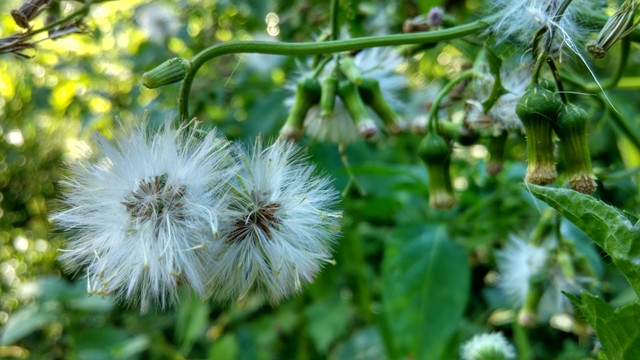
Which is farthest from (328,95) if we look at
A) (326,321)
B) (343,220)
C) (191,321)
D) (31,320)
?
(31,320)

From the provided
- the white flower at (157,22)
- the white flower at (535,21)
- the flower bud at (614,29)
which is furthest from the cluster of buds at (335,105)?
the white flower at (157,22)

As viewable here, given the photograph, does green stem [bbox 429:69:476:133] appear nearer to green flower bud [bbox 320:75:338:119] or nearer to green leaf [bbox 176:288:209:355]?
green flower bud [bbox 320:75:338:119]

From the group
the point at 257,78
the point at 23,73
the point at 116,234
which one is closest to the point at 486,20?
the point at 116,234

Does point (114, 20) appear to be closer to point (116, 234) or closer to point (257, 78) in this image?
point (257, 78)

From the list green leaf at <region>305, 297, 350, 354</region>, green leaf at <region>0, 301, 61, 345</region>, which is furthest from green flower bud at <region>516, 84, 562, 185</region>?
green leaf at <region>0, 301, 61, 345</region>

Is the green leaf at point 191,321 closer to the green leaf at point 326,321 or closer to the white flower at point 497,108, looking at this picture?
the green leaf at point 326,321

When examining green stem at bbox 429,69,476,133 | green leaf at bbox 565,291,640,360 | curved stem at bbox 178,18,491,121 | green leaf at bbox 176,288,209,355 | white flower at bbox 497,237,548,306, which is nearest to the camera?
green leaf at bbox 565,291,640,360
